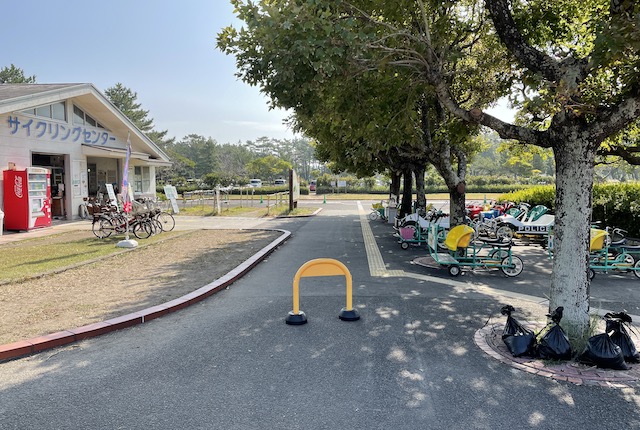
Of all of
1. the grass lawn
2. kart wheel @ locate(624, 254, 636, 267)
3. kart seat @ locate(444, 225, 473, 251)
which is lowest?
the grass lawn

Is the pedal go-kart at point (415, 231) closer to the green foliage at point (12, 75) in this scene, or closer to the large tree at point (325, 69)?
the large tree at point (325, 69)

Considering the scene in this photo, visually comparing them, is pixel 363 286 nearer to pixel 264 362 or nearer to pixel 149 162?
pixel 264 362

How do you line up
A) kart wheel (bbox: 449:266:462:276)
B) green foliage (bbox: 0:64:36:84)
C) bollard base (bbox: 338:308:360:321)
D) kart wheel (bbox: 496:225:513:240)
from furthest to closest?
green foliage (bbox: 0:64:36:84) < kart wheel (bbox: 496:225:513:240) < kart wheel (bbox: 449:266:462:276) < bollard base (bbox: 338:308:360:321)

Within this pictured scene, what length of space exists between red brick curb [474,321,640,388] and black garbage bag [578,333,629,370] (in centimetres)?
6

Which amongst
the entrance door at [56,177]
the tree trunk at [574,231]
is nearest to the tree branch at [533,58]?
the tree trunk at [574,231]

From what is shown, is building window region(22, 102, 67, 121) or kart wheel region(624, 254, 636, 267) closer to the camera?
kart wheel region(624, 254, 636, 267)

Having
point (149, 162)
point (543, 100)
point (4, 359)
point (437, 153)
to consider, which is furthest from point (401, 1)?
point (149, 162)

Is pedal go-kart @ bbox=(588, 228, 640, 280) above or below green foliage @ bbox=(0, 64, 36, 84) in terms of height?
below

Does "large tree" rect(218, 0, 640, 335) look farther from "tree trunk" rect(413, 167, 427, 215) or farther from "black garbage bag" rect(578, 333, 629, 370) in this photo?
"tree trunk" rect(413, 167, 427, 215)

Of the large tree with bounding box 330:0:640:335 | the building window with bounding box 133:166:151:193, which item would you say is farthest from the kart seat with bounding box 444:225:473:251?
the building window with bounding box 133:166:151:193

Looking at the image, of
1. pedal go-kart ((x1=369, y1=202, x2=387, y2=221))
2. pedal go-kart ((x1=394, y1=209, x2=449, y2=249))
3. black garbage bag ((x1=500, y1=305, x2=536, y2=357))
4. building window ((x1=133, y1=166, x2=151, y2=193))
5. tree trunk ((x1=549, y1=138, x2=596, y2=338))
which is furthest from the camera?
building window ((x1=133, y1=166, x2=151, y2=193))

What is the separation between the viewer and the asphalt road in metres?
3.38

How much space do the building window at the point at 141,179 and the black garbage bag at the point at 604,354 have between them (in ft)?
78.0

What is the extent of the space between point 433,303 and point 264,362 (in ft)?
10.7
